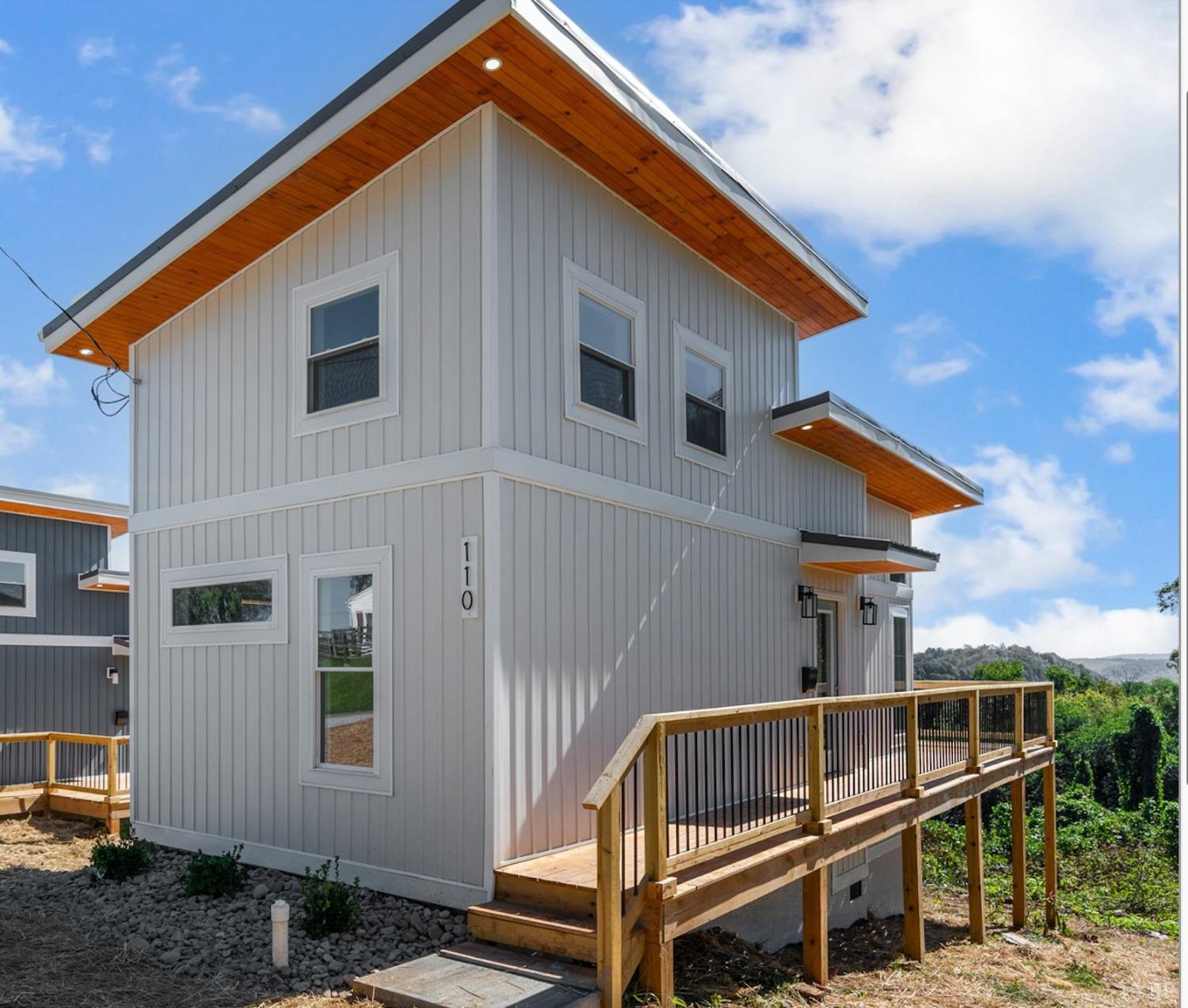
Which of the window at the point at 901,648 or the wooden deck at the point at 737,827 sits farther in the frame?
the window at the point at 901,648

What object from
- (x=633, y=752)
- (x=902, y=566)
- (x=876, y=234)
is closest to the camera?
(x=633, y=752)

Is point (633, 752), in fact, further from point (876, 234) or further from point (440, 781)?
point (876, 234)

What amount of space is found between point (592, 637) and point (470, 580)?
1139mm

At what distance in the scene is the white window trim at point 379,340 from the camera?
7.24 meters

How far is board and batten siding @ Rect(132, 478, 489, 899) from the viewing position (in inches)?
255

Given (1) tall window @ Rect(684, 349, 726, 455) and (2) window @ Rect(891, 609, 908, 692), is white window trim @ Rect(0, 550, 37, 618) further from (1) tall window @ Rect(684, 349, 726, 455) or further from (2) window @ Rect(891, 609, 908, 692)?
(2) window @ Rect(891, 609, 908, 692)

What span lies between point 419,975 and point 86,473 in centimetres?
1340

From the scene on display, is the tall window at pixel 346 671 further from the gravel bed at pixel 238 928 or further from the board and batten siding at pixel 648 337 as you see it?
the board and batten siding at pixel 648 337

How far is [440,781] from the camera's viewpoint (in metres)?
6.54

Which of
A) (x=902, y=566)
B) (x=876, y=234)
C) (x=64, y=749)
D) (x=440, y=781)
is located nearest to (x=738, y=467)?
(x=902, y=566)

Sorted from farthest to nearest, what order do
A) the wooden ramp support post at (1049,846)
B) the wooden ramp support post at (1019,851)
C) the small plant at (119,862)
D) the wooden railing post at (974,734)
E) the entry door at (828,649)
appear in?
the wooden ramp support post at (1049,846)
the wooden ramp support post at (1019,851)
the entry door at (828,649)
the wooden railing post at (974,734)
the small plant at (119,862)

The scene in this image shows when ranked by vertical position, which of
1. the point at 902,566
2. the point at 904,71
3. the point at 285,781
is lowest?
the point at 285,781

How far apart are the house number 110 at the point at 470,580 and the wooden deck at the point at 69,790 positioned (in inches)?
245

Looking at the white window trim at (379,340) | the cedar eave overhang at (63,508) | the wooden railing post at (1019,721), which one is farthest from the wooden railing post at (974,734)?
the cedar eave overhang at (63,508)
